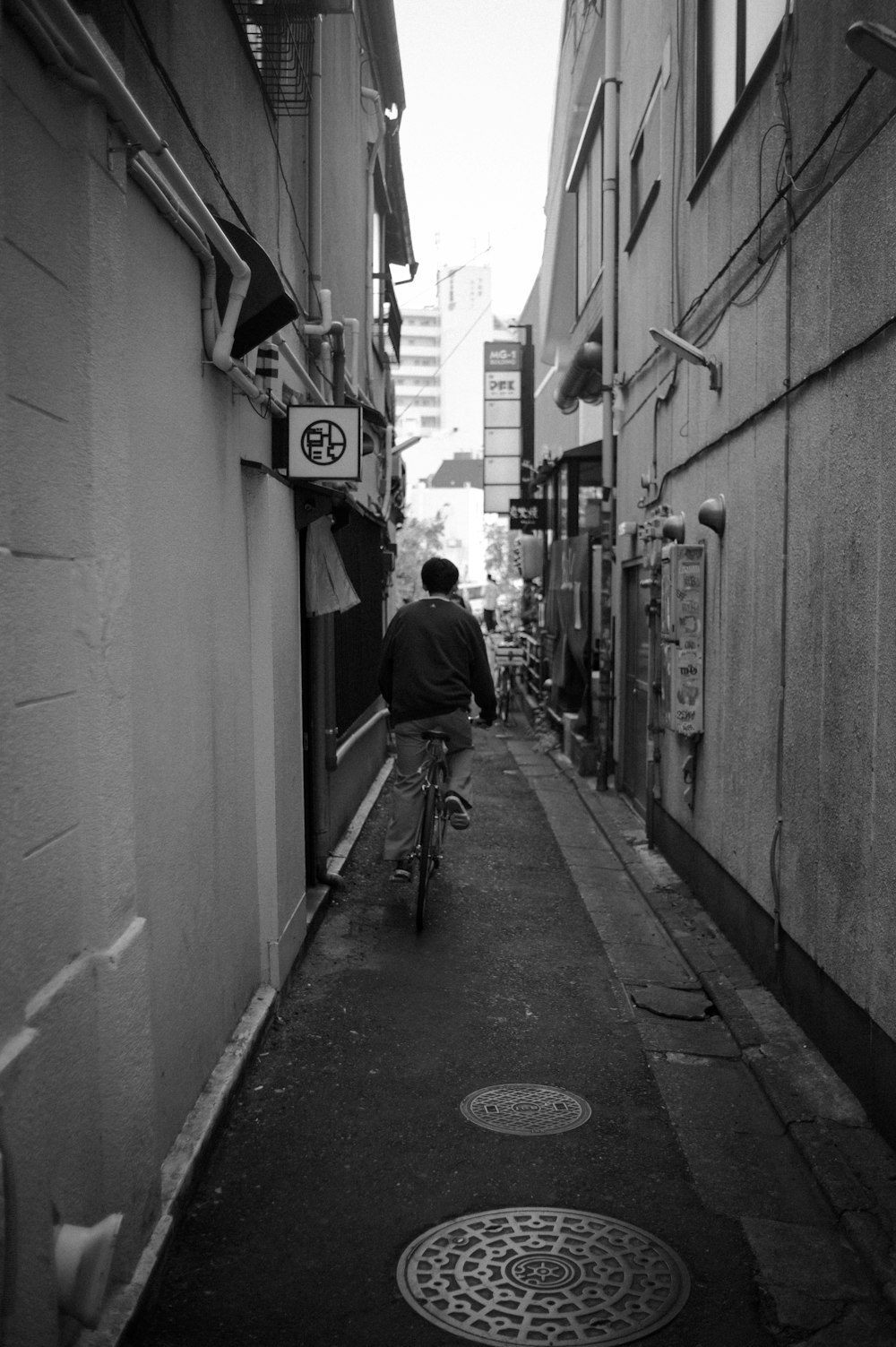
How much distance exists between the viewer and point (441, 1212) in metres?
4.37

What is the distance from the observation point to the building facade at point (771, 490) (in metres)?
4.89

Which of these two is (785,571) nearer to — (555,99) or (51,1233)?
(51,1233)

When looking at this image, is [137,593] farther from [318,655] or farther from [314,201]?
[314,201]

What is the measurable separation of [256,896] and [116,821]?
2.73 metres

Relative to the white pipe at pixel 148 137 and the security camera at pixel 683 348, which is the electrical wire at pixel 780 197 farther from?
the white pipe at pixel 148 137

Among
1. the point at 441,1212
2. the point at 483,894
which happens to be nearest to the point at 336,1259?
the point at 441,1212

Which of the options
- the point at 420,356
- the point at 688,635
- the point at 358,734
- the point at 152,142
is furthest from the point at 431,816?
the point at 420,356

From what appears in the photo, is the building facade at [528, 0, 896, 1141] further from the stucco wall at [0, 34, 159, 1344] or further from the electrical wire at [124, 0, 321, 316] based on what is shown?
the stucco wall at [0, 34, 159, 1344]

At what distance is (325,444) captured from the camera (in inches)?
276

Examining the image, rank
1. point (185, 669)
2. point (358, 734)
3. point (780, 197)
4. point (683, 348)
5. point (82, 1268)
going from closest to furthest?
point (82, 1268)
point (185, 669)
point (780, 197)
point (683, 348)
point (358, 734)

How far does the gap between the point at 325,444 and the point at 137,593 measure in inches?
130

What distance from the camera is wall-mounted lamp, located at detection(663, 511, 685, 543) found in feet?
29.5

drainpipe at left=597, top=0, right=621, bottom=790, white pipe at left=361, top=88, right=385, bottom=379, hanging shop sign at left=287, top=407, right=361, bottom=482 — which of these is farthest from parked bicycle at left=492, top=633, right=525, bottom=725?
hanging shop sign at left=287, top=407, right=361, bottom=482

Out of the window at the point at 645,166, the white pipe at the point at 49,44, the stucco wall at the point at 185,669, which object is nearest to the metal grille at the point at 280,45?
the stucco wall at the point at 185,669
